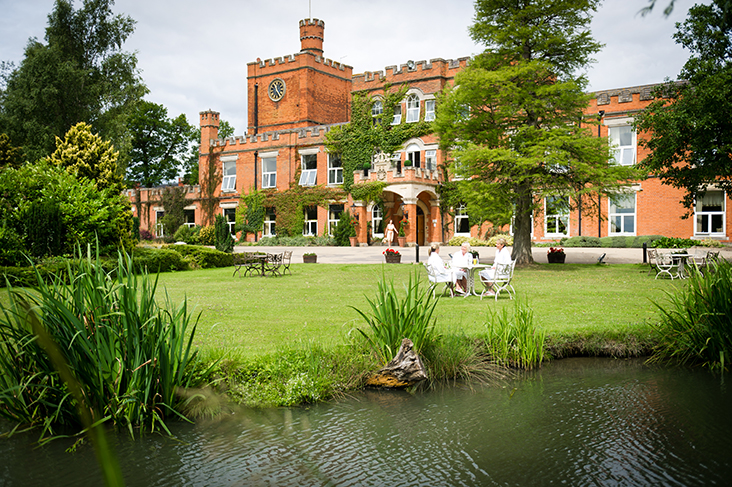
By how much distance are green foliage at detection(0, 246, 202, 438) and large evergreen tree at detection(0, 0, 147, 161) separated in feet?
79.3

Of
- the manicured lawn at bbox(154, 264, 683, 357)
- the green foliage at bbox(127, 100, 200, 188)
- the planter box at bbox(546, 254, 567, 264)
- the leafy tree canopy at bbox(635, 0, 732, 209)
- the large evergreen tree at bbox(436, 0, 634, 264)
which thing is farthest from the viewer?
the green foliage at bbox(127, 100, 200, 188)

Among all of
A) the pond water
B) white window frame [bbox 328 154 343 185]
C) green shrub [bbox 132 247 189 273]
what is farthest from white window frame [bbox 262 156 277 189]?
the pond water

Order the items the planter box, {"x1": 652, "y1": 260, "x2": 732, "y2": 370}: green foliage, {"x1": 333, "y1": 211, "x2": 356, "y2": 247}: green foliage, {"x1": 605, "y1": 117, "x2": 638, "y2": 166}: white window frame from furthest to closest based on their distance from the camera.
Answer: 1. {"x1": 333, "y1": 211, "x2": 356, "y2": 247}: green foliage
2. {"x1": 605, "y1": 117, "x2": 638, "y2": 166}: white window frame
3. the planter box
4. {"x1": 652, "y1": 260, "x2": 732, "y2": 370}: green foliage

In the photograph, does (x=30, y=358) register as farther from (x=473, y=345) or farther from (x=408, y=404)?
(x=473, y=345)

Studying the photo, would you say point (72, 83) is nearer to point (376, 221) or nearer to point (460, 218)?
point (376, 221)

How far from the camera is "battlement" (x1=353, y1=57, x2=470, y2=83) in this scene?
3147 centimetres

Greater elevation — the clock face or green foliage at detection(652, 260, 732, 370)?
the clock face

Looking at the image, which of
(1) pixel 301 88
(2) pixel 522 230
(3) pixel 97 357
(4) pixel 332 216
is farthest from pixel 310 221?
(3) pixel 97 357

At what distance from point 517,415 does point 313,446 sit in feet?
6.92

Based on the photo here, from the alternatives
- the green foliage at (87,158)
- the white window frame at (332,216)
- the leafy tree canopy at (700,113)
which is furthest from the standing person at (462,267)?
the white window frame at (332,216)

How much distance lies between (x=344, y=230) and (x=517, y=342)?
81.4 feet

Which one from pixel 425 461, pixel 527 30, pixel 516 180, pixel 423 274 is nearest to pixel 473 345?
pixel 425 461

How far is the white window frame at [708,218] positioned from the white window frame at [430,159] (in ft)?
44.4

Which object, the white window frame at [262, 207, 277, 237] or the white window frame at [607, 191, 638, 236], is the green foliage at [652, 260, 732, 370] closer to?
the white window frame at [607, 191, 638, 236]
